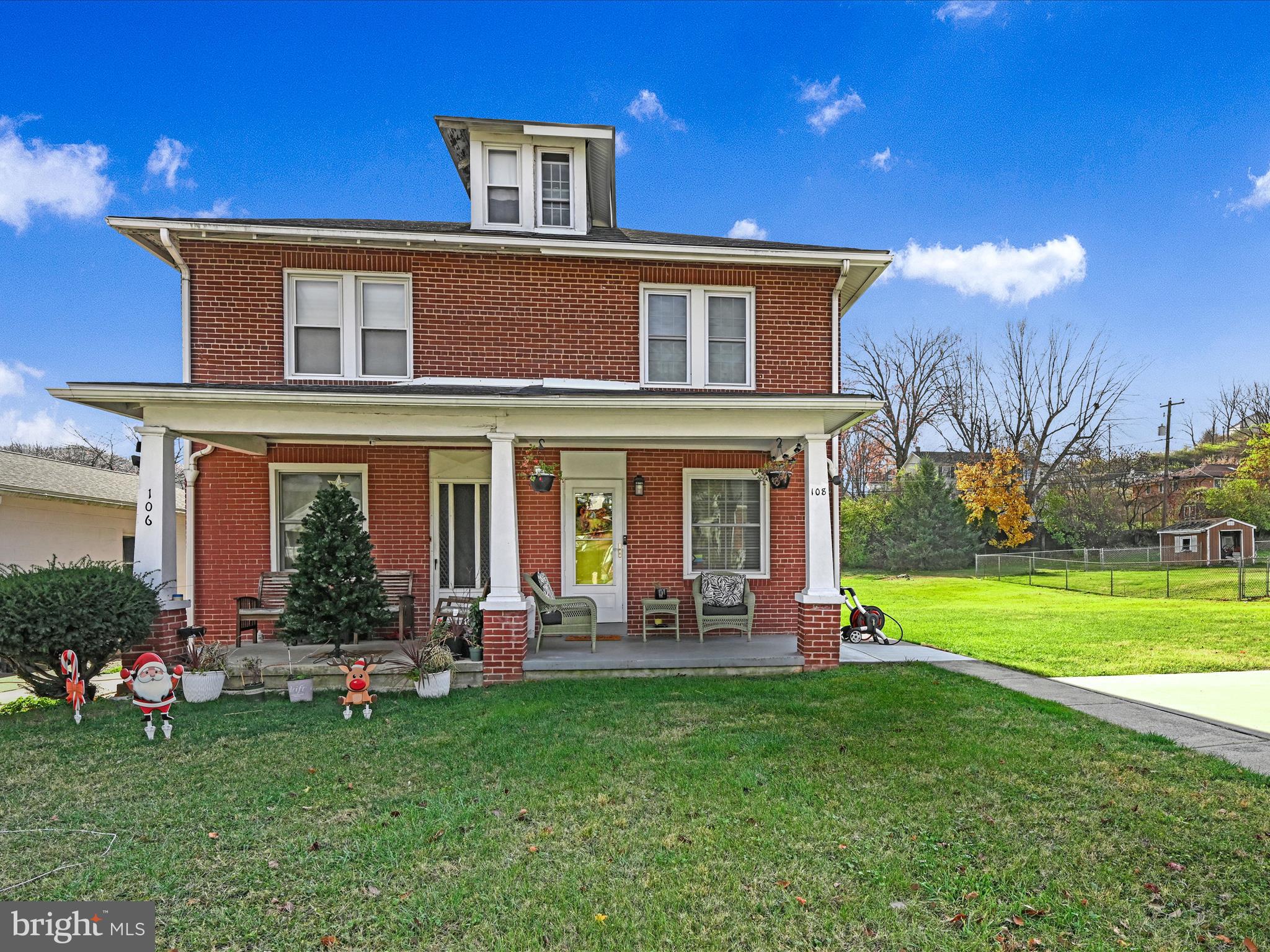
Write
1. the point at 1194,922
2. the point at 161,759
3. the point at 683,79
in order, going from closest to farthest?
the point at 1194,922
the point at 161,759
the point at 683,79

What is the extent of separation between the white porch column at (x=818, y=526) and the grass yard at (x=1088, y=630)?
10.4 feet

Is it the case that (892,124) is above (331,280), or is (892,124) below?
above

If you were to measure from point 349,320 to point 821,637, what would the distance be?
7.99 meters

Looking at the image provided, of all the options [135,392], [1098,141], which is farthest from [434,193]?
[1098,141]

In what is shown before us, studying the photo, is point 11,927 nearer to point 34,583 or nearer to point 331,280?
point 34,583

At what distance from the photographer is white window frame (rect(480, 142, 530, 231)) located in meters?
10.5

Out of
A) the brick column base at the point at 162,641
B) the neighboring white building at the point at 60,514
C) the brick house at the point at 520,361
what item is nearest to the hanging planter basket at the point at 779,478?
the brick house at the point at 520,361

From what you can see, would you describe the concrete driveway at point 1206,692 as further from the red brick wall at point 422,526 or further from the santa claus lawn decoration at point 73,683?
the santa claus lawn decoration at point 73,683

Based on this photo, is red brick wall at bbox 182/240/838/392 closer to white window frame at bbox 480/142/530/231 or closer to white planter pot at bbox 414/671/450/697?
white window frame at bbox 480/142/530/231

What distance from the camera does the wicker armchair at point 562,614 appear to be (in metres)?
8.87

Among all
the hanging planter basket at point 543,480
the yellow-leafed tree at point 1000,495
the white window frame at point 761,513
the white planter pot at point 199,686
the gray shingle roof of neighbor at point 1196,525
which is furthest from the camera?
the yellow-leafed tree at point 1000,495

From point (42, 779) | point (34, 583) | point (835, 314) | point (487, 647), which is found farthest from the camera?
point (835, 314)

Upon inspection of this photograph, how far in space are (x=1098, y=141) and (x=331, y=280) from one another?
22.4 metres

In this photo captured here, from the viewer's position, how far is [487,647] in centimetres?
792
